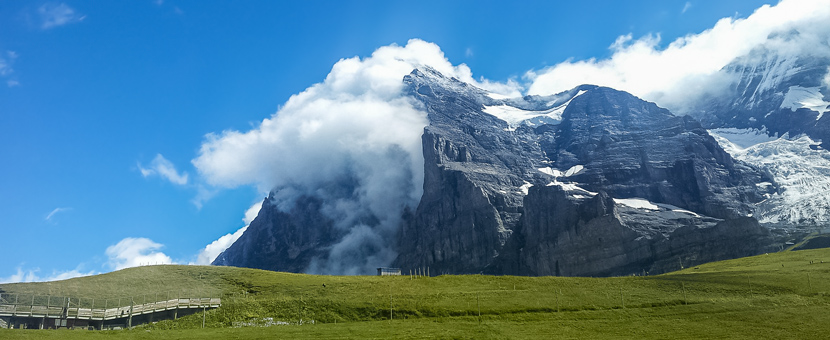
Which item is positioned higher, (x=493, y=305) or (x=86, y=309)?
(x=86, y=309)

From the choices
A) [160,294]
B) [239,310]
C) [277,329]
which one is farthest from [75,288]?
[277,329]

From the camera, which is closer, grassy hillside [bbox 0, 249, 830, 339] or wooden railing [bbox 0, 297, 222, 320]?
grassy hillside [bbox 0, 249, 830, 339]

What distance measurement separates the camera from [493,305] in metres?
89.9

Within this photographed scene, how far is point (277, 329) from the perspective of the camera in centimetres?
8106

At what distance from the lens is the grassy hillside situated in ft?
249

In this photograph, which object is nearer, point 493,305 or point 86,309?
point 493,305

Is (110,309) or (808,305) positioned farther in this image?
(110,309)

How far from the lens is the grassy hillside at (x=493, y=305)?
249 ft

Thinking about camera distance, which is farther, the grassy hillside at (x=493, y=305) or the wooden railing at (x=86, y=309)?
the wooden railing at (x=86, y=309)

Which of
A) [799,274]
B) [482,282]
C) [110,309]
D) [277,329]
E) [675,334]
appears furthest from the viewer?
[482,282]

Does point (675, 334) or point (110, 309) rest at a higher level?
point (110, 309)

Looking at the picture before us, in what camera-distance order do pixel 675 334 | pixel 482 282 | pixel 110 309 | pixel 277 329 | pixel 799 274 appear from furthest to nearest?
pixel 482 282
pixel 799 274
pixel 110 309
pixel 277 329
pixel 675 334

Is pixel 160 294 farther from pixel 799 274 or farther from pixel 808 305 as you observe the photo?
pixel 799 274

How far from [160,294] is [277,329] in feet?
113
